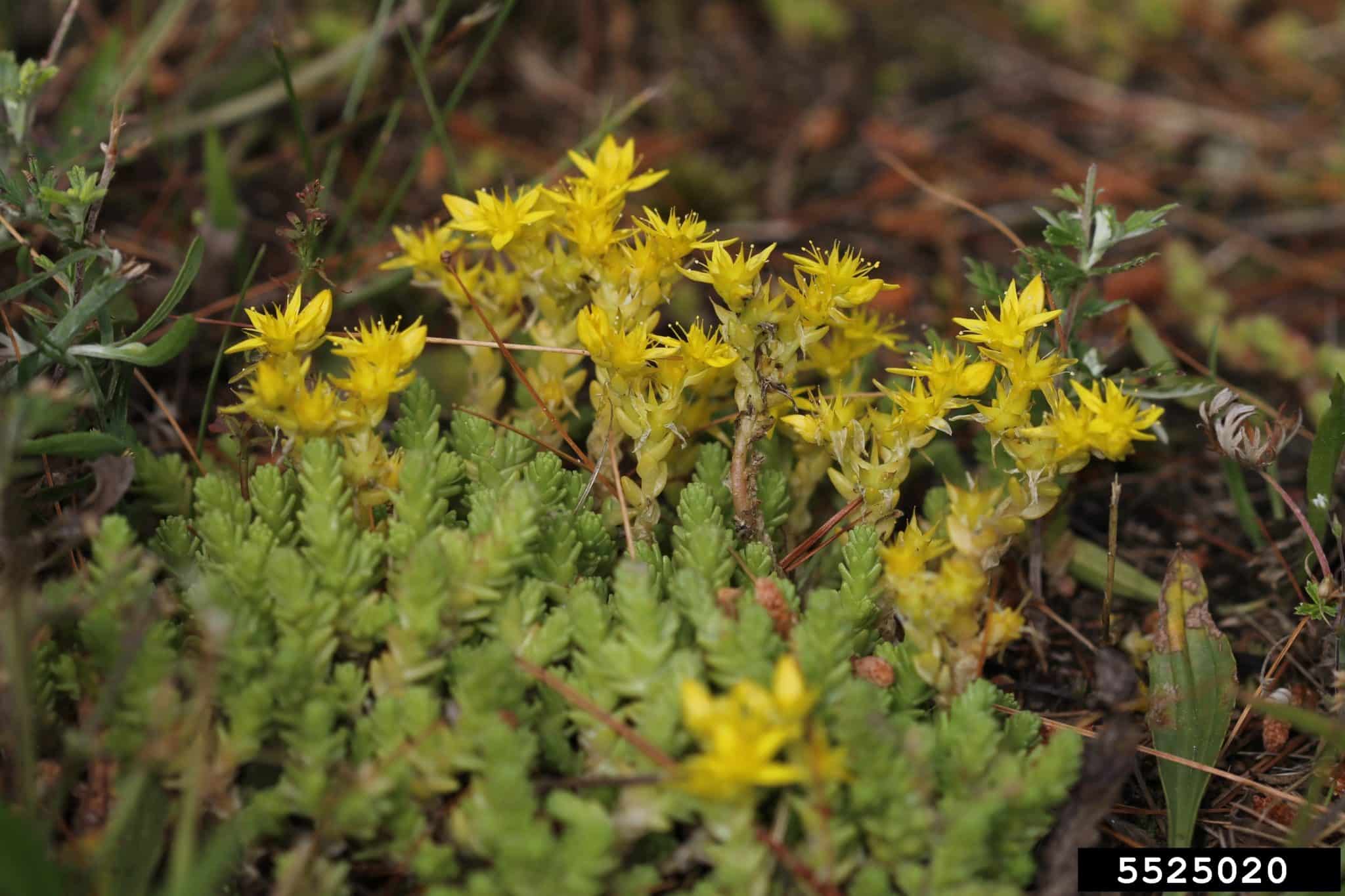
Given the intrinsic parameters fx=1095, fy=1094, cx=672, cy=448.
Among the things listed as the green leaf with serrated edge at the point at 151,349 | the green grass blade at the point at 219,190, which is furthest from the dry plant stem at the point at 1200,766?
the green grass blade at the point at 219,190

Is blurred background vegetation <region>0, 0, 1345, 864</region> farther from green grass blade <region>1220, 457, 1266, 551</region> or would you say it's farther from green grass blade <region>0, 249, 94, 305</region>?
green grass blade <region>0, 249, 94, 305</region>

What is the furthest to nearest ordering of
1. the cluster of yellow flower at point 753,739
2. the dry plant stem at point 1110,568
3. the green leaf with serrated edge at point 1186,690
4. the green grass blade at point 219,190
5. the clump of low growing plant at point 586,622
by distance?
the green grass blade at point 219,190, the dry plant stem at point 1110,568, the green leaf with serrated edge at point 1186,690, the clump of low growing plant at point 586,622, the cluster of yellow flower at point 753,739

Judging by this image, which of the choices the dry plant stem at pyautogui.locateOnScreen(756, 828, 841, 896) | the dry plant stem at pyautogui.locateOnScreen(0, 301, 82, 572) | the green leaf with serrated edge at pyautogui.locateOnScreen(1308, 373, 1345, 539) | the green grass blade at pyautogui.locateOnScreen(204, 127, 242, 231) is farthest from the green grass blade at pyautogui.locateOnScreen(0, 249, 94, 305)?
the green leaf with serrated edge at pyautogui.locateOnScreen(1308, 373, 1345, 539)

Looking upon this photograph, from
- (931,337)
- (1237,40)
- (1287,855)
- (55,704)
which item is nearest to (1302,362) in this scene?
(931,337)

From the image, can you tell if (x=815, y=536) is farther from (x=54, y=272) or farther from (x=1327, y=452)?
(x=54, y=272)

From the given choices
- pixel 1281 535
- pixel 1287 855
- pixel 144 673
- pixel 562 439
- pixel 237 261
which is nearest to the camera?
pixel 144 673

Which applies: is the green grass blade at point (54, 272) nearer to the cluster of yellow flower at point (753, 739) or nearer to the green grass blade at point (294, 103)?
the green grass blade at point (294, 103)

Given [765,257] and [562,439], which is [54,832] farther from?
[765,257]
